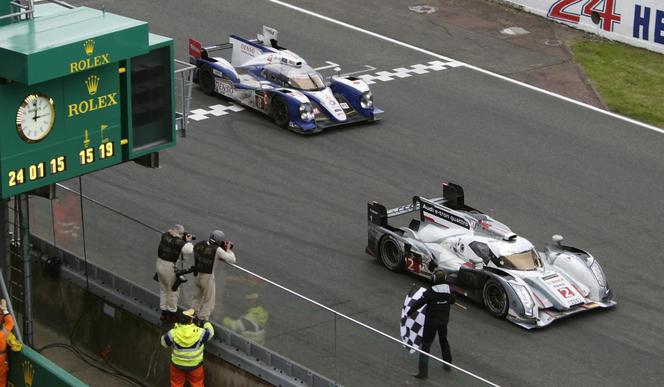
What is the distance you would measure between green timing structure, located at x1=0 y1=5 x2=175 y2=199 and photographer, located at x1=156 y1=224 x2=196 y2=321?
1.40m

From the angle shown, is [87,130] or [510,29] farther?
[510,29]

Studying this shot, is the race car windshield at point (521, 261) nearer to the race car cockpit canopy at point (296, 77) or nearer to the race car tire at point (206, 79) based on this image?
the race car cockpit canopy at point (296, 77)

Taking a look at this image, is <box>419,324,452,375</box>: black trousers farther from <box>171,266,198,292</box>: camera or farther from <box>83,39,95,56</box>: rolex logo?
<box>83,39,95,56</box>: rolex logo

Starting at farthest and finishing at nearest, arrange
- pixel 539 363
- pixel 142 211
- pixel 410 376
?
pixel 142 211 < pixel 539 363 < pixel 410 376

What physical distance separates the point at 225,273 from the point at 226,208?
7.12 meters

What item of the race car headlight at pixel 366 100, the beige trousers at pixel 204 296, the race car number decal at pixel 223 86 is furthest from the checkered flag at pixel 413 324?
the race car number decal at pixel 223 86

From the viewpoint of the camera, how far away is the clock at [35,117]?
61.0ft

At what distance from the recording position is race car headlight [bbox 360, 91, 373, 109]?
3159cm

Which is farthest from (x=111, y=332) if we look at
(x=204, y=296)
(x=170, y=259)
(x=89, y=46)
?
(x=89, y=46)

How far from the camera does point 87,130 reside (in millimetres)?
19469

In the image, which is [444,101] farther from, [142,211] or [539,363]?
[539,363]

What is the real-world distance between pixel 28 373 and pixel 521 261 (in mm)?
8018

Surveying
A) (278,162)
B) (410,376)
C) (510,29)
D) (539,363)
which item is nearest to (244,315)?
(410,376)

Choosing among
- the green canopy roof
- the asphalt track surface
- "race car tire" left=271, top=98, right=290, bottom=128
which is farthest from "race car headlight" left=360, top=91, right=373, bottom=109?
the green canopy roof
